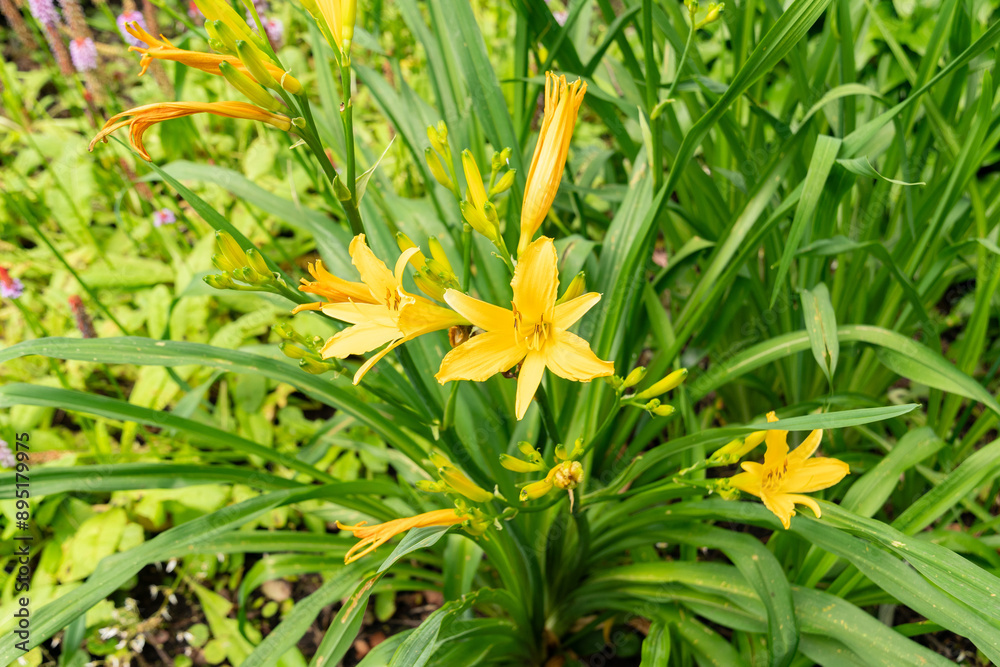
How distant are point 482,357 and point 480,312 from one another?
58mm

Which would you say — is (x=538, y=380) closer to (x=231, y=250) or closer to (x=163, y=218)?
(x=231, y=250)

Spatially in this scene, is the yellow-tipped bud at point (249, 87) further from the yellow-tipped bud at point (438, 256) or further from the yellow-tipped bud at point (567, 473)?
the yellow-tipped bud at point (567, 473)

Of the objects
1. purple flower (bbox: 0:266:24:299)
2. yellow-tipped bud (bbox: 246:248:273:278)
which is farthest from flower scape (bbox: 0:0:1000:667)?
purple flower (bbox: 0:266:24:299)

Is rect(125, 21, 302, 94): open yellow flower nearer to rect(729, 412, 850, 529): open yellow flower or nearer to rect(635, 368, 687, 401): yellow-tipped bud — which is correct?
rect(635, 368, 687, 401): yellow-tipped bud

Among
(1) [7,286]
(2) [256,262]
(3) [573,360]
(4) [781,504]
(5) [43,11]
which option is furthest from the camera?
(5) [43,11]

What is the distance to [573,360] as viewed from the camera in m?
0.80

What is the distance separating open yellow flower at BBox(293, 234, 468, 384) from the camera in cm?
86

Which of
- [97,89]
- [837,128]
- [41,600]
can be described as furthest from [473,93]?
[41,600]

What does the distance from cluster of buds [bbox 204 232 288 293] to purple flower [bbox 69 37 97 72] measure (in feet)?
5.15

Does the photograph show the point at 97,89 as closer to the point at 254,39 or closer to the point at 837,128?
the point at 254,39

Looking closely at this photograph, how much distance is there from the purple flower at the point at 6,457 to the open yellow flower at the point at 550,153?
1524 millimetres

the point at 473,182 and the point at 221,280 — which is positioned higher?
the point at 473,182

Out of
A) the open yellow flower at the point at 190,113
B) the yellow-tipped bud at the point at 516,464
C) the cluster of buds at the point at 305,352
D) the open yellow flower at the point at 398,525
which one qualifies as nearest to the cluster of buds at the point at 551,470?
the yellow-tipped bud at the point at 516,464

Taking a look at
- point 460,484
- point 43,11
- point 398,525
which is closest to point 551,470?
point 460,484
